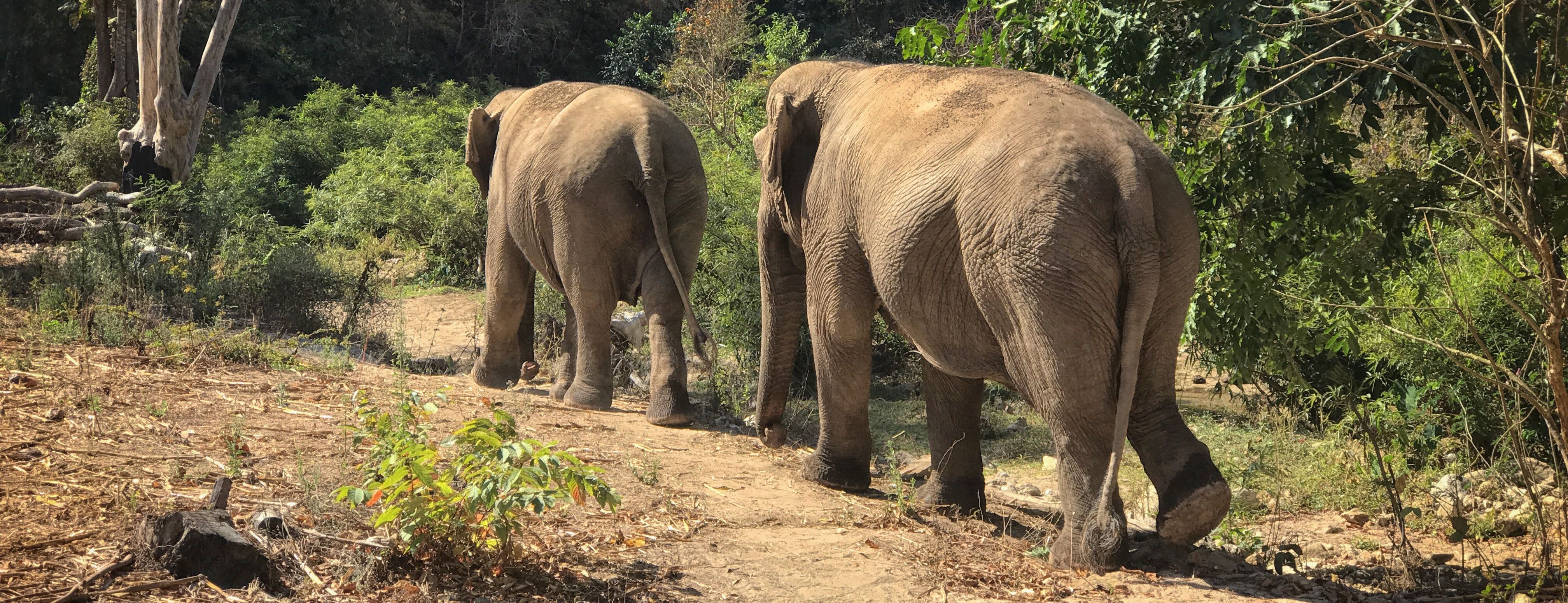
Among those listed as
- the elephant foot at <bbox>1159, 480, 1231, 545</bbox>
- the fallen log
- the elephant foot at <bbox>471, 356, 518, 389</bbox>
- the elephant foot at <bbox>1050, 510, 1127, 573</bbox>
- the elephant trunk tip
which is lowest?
the elephant foot at <bbox>471, 356, 518, 389</bbox>

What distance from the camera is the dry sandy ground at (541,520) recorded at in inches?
168

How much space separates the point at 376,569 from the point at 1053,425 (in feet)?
8.24

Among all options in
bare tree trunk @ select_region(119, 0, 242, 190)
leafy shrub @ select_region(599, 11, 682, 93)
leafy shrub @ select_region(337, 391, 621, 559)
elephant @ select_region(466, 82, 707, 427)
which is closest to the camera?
leafy shrub @ select_region(337, 391, 621, 559)

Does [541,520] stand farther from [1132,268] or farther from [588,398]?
[588,398]

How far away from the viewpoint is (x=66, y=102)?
79.9 ft

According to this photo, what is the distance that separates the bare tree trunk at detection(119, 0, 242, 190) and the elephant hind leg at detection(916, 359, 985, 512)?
11472 millimetres

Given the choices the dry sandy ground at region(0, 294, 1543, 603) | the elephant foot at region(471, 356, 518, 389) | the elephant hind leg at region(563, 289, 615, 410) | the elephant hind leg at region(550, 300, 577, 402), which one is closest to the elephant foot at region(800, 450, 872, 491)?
the dry sandy ground at region(0, 294, 1543, 603)

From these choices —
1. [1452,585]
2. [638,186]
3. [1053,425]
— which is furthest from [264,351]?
[1452,585]

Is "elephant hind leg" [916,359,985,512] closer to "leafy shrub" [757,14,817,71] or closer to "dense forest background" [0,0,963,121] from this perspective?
"leafy shrub" [757,14,817,71]

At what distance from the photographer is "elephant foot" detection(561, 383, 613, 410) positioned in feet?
27.2

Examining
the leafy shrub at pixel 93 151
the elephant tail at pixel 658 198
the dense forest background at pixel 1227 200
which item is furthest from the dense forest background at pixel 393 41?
the elephant tail at pixel 658 198

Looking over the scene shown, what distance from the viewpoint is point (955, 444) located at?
629 cm

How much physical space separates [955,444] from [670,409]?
2.26m

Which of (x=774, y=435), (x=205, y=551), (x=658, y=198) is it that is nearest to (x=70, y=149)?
(x=658, y=198)
